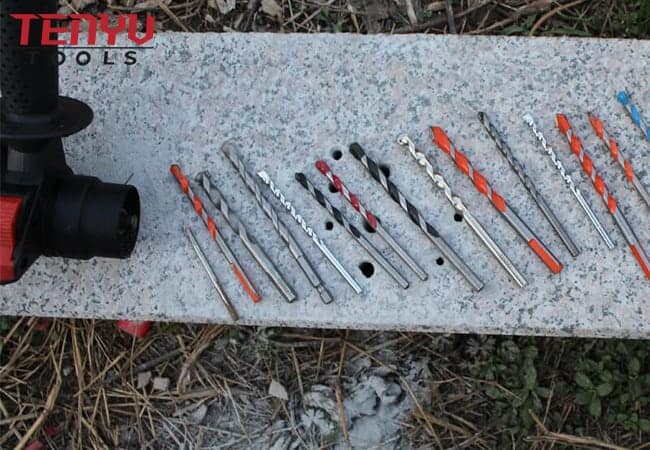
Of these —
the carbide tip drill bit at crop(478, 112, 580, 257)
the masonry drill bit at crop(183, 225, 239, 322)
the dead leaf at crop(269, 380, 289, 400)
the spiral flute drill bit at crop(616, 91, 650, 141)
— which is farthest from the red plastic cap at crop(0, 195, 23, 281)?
the spiral flute drill bit at crop(616, 91, 650, 141)

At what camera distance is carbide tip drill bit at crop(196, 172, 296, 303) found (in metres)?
1.75

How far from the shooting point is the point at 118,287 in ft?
5.93

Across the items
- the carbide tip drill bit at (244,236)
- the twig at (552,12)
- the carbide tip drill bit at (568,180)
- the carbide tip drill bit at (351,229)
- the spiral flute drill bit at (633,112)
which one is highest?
the twig at (552,12)

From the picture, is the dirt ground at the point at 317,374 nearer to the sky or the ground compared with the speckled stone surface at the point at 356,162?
nearer to the ground

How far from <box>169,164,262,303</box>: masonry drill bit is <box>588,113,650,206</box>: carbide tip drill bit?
0.84 m

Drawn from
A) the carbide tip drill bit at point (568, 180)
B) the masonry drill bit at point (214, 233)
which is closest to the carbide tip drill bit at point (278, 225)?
the masonry drill bit at point (214, 233)

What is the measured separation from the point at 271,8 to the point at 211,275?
2.61 ft

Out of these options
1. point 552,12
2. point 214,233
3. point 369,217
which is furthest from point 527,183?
point 214,233

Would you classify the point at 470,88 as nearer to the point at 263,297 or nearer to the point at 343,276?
the point at 343,276

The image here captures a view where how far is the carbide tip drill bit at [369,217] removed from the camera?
5.73ft

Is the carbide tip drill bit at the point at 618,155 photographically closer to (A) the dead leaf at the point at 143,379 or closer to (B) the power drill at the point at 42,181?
(B) the power drill at the point at 42,181

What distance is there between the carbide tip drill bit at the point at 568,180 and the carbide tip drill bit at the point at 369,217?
1.22 feet

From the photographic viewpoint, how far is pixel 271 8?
2.15 meters

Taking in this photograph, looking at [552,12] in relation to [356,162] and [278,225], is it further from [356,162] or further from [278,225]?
[278,225]
